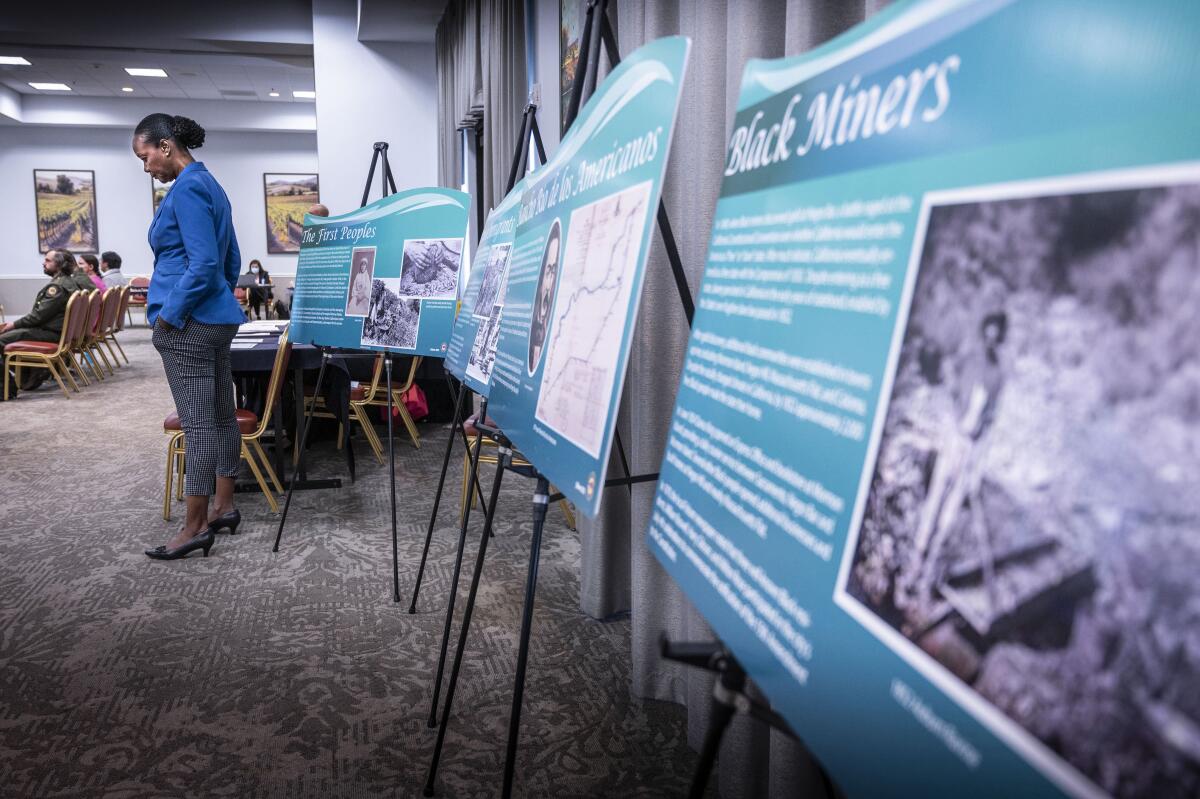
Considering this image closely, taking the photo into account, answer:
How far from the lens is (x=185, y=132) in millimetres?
3258

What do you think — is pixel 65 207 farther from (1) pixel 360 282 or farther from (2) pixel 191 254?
(1) pixel 360 282

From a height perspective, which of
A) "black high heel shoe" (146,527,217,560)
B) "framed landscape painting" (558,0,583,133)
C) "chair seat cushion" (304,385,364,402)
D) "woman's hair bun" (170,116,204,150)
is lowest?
"black high heel shoe" (146,527,217,560)

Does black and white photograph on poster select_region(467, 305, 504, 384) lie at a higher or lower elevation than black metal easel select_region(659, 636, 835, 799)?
higher

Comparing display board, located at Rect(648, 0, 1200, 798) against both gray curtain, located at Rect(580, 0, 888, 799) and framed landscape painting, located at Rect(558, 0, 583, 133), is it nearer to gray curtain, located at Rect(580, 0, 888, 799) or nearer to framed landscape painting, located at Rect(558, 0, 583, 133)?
gray curtain, located at Rect(580, 0, 888, 799)

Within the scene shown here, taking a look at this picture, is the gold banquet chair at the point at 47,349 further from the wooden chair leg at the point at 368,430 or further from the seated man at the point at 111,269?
the seated man at the point at 111,269

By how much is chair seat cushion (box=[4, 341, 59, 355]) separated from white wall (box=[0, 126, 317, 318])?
7594 millimetres

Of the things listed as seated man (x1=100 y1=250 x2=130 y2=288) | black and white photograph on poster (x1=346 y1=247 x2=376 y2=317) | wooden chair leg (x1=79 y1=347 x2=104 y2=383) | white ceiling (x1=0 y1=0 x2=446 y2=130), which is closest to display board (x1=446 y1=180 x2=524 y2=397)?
black and white photograph on poster (x1=346 y1=247 x2=376 y2=317)

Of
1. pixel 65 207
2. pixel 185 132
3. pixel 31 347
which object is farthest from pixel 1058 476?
pixel 65 207

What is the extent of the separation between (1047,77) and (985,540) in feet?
1.02

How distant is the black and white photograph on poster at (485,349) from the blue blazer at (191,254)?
1388 millimetres

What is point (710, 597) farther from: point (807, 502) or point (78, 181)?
point (78, 181)

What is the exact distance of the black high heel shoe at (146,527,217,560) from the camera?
327 cm

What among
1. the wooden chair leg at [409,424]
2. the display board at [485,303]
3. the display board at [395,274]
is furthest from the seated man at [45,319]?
the display board at [485,303]

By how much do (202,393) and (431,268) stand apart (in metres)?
1.18
